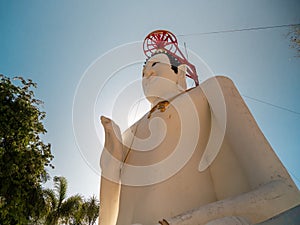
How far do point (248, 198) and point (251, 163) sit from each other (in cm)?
40

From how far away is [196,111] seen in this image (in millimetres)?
2943

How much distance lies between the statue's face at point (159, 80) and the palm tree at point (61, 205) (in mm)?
8864

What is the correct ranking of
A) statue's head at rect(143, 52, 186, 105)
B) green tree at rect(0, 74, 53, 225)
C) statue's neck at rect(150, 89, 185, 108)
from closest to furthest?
statue's neck at rect(150, 89, 185, 108) < statue's head at rect(143, 52, 186, 105) < green tree at rect(0, 74, 53, 225)

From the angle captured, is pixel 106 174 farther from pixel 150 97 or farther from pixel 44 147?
pixel 44 147

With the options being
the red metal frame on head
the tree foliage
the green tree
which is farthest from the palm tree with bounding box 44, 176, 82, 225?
the red metal frame on head

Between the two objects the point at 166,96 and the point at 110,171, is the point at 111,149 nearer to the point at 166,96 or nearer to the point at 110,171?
the point at 110,171

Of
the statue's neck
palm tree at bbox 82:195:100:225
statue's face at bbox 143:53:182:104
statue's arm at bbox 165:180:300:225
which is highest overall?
palm tree at bbox 82:195:100:225

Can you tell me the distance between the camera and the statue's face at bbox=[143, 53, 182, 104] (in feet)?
10.9

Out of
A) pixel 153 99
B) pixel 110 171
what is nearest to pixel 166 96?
pixel 153 99

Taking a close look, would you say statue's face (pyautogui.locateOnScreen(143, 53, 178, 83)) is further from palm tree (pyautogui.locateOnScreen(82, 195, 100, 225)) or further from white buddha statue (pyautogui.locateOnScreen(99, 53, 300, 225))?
palm tree (pyautogui.locateOnScreen(82, 195, 100, 225))

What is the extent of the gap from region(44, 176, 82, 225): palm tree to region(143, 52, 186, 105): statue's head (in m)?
8.87

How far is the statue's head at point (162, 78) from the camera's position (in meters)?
3.33

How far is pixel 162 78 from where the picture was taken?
11.0 feet

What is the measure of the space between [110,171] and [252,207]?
5.38ft
